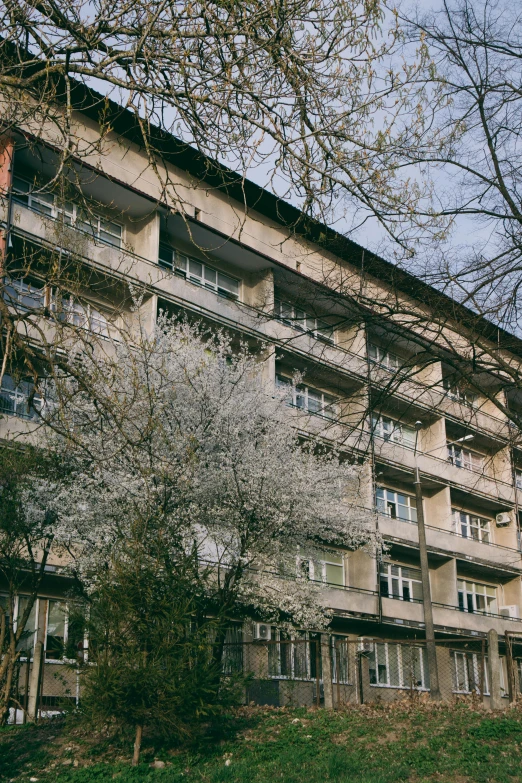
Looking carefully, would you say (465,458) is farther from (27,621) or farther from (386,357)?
(386,357)

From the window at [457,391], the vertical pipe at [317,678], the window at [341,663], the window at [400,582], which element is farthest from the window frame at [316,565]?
the window at [457,391]

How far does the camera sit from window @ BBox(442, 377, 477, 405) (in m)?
12.6

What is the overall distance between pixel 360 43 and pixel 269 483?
16713mm

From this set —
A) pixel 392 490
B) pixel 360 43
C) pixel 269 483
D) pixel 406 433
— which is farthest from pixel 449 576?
pixel 360 43

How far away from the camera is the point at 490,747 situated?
11727 mm

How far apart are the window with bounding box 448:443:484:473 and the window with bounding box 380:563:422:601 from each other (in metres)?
6.03

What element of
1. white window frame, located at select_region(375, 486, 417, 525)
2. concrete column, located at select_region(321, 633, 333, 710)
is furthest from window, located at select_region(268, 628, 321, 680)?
white window frame, located at select_region(375, 486, 417, 525)

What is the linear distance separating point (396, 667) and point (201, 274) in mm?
16386

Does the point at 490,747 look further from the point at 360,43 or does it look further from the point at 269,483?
the point at 269,483

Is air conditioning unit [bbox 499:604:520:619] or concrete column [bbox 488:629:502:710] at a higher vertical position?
air conditioning unit [bbox 499:604:520:619]

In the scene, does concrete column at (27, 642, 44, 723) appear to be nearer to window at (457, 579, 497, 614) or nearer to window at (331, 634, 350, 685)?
window at (331, 634, 350, 685)

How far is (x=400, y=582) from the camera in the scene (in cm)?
3491

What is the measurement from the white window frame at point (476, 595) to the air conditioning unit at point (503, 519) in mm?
3002

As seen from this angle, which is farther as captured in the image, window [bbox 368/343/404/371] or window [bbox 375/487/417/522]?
window [bbox 375/487/417/522]
